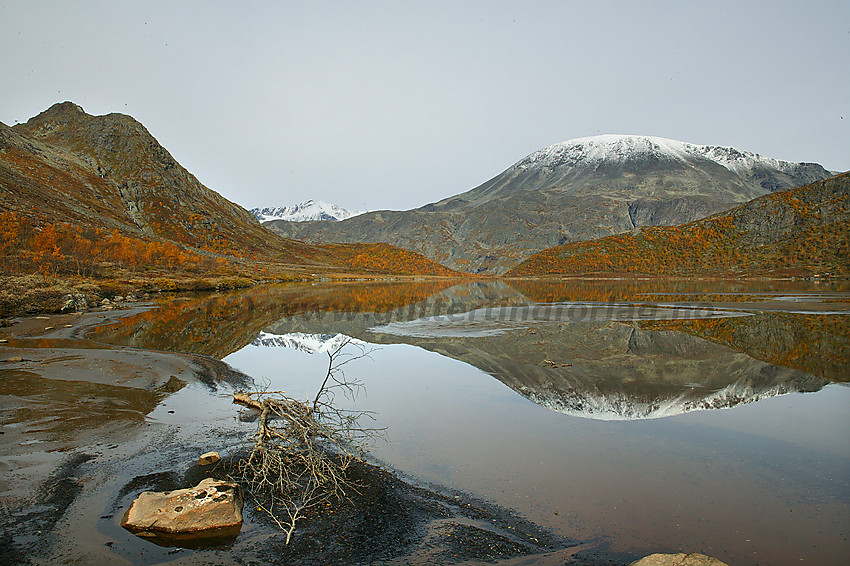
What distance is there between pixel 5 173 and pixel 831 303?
146577 mm

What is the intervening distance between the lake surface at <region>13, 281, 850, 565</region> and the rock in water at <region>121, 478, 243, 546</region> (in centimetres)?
289

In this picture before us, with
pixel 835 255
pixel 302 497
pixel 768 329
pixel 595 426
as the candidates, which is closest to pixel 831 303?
pixel 768 329

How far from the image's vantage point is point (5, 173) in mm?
99750

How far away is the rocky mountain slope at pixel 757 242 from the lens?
83.8 meters

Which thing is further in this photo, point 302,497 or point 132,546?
point 302,497

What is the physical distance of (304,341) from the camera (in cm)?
2230

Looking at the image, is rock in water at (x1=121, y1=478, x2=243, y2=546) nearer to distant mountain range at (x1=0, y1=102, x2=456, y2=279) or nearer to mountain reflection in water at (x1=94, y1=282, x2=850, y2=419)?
mountain reflection in water at (x1=94, y1=282, x2=850, y2=419)

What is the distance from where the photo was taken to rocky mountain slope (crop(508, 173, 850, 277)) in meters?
83.8

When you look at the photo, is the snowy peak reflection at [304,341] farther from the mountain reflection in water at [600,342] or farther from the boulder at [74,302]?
the boulder at [74,302]

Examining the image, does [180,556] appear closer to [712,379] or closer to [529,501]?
[529,501]

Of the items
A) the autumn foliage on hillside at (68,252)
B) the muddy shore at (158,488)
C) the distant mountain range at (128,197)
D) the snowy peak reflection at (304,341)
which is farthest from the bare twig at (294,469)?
the distant mountain range at (128,197)

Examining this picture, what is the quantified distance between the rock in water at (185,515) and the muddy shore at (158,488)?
0.16m

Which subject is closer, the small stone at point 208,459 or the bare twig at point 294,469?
the bare twig at point 294,469

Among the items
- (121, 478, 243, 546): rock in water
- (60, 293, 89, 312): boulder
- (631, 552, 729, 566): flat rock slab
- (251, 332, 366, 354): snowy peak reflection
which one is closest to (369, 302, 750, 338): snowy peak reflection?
(251, 332, 366, 354): snowy peak reflection
